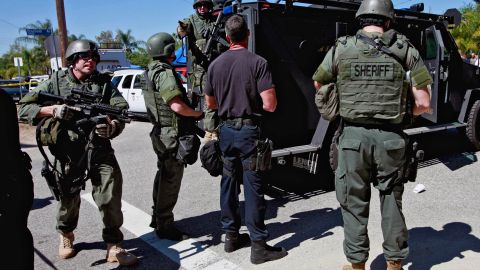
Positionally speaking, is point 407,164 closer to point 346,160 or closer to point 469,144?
point 346,160

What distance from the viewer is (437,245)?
11.9 feet

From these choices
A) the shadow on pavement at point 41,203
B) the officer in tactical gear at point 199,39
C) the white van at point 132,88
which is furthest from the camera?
the white van at point 132,88

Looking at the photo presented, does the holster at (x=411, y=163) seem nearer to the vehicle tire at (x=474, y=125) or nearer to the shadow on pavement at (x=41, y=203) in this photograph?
the vehicle tire at (x=474, y=125)

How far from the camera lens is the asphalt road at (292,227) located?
137 inches

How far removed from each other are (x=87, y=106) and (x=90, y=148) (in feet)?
1.13

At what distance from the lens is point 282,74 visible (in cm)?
477

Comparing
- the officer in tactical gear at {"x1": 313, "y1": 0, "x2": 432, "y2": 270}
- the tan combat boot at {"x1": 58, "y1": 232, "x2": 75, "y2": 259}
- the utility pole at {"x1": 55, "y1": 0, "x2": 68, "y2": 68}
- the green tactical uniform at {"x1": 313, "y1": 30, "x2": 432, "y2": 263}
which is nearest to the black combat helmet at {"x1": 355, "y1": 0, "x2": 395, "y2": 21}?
the officer in tactical gear at {"x1": 313, "y1": 0, "x2": 432, "y2": 270}

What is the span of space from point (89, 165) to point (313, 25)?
303cm

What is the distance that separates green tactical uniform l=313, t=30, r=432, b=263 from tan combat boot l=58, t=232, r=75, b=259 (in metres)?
2.40

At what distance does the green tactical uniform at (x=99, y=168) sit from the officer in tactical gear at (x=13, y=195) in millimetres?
1434

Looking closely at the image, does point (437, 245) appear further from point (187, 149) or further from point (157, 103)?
point (157, 103)

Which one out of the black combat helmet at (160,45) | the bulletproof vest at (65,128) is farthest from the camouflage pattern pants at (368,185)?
the bulletproof vest at (65,128)

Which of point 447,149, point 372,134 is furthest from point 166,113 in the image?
point 447,149

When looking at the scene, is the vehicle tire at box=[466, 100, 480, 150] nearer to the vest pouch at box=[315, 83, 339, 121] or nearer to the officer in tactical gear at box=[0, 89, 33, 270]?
the vest pouch at box=[315, 83, 339, 121]
